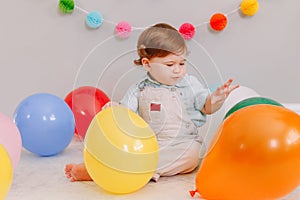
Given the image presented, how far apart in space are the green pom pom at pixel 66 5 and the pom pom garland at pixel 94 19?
8cm

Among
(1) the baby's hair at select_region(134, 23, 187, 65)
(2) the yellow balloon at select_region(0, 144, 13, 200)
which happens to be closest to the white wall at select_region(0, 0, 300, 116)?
(1) the baby's hair at select_region(134, 23, 187, 65)

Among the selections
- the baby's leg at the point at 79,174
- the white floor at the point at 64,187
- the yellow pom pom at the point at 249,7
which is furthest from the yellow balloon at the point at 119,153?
the yellow pom pom at the point at 249,7

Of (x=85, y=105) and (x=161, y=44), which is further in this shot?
(x=85, y=105)

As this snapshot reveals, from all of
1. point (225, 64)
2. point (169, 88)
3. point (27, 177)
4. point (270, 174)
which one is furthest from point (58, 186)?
point (225, 64)

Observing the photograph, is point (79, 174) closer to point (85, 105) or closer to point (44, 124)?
point (44, 124)

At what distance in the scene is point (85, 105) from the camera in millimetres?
1842

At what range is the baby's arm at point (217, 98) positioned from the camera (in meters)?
1.51

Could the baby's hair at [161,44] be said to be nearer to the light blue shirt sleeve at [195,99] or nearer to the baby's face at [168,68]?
the baby's face at [168,68]

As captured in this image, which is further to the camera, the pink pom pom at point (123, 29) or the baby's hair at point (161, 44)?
the pink pom pom at point (123, 29)

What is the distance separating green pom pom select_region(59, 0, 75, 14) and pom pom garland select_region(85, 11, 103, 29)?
0.25ft

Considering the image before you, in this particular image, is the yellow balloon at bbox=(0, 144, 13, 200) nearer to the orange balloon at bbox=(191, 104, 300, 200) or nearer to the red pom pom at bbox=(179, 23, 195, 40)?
the orange balloon at bbox=(191, 104, 300, 200)

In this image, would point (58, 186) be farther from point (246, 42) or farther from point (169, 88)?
point (246, 42)

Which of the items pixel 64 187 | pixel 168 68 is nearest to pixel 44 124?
pixel 64 187

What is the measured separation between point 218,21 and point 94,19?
52cm
